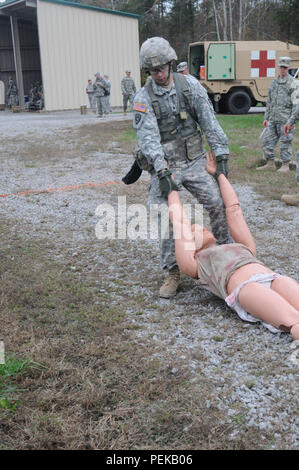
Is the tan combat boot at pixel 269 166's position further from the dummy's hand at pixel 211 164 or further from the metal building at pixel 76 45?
the metal building at pixel 76 45

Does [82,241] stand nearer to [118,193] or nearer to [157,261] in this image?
[157,261]

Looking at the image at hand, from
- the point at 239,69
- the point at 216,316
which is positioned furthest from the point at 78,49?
the point at 216,316

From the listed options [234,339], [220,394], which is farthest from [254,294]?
[220,394]

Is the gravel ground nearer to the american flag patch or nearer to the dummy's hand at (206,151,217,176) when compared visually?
the dummy's hand at (206,151,217,176)

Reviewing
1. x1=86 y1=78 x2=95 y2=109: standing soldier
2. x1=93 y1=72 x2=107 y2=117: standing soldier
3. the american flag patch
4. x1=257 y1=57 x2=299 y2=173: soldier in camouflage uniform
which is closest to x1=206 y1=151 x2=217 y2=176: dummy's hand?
the american flag patch

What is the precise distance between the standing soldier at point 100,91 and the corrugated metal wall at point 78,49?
547cm

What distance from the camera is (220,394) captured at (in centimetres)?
226

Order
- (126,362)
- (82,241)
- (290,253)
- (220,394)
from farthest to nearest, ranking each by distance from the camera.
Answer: (82,241), (290,253), (126,362), (220,394)

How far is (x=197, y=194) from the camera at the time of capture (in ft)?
11.8

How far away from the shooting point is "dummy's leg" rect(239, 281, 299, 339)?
2.59m

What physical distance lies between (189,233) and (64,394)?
135 centimetres

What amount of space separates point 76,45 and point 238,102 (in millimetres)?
10118

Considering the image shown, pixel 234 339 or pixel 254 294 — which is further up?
pixel 254 294

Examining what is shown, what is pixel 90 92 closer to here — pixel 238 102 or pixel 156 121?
pixel 238 102
